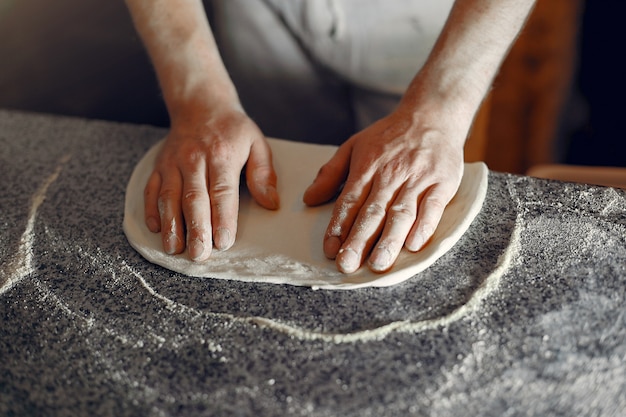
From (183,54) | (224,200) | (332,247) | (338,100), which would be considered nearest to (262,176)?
(224,200)

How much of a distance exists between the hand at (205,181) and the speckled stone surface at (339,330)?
0.21 feet

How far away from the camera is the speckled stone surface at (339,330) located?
2.19 feet

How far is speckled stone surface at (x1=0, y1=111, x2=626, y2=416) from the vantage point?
26.2 inches

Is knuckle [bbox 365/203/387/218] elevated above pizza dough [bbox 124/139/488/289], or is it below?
above

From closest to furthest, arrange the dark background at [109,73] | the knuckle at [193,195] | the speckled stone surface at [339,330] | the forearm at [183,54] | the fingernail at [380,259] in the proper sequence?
1. the speckled stone surface at [339,330]
2. the fingernail at [380,259]
3. the knuckle at [193,195]
4. the forearm at [183,54]
5. the dark background at [109,73]

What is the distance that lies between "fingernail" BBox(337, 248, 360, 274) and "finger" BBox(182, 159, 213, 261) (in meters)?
0.19

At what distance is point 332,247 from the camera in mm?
840

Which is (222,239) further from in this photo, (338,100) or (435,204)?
(338,100)

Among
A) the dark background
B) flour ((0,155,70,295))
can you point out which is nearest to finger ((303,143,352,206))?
flour ((0,155,70,295))

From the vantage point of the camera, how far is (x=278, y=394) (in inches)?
26.5

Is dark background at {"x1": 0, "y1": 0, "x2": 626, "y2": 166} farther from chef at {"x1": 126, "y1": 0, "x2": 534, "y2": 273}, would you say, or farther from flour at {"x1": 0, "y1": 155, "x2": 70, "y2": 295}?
flour at {"x1": 0, "y1": 155, "x2": 70, "y2": 295}

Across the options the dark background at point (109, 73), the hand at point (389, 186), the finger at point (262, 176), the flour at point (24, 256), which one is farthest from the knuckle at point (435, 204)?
the dark background at point (109, 73)

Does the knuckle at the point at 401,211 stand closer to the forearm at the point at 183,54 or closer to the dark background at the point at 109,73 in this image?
the forearm at the point at 183,54

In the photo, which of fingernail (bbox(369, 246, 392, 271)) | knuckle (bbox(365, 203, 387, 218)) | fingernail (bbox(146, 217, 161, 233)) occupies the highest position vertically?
knuckle (bbox(365, 203, 387, 218))
